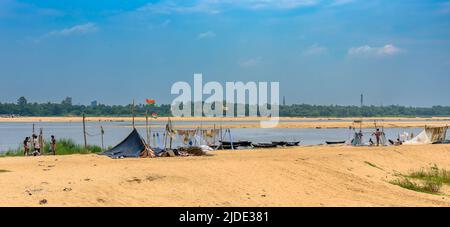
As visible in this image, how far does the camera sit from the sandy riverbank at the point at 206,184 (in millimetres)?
12531

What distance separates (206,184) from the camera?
14.9m

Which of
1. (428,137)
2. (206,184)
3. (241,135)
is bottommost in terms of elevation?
(241,135)

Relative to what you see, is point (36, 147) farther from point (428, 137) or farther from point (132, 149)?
point (428, 137)

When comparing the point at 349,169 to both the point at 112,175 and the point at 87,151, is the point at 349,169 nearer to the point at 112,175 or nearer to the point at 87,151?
the point at 112,175

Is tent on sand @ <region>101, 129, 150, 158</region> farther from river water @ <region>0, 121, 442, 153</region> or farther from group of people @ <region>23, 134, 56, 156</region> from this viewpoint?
river water @ <region>0, 121, 442, 153</region>

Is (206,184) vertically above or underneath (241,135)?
above

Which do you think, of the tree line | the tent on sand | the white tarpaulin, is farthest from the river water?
the tree line

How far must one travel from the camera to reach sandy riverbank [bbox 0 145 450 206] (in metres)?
12.5

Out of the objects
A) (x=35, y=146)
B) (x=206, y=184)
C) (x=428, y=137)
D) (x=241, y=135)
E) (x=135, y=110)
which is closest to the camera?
(x=206, y=184)

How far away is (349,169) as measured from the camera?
19.9 meters

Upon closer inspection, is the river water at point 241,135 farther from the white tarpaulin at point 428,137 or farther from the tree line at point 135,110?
the tree line at point 135,110

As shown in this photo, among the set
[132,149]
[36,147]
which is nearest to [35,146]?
[36,147]
